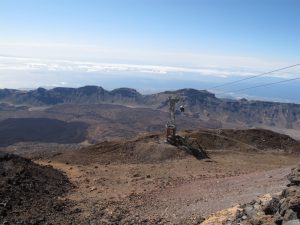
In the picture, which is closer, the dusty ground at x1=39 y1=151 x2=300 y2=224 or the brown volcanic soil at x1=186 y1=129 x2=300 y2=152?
the dusty ground at x1=39 y1=151 x2=300 y2=224

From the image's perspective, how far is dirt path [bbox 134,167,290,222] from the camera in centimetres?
2145

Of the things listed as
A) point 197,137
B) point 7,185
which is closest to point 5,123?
point 197,137

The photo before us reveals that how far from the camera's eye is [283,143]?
44469 mm

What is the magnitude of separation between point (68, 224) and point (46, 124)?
126 m

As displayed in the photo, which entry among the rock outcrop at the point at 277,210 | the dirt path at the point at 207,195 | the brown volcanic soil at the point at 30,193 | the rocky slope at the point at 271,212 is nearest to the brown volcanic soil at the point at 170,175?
the dirt path at the point at 207,195

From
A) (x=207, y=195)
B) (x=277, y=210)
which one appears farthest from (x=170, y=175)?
(x=277, y=210)

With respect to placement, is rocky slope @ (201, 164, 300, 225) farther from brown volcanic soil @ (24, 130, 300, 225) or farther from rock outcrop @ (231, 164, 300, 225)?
brown volcanic soil @ (24, 130, 300, 225)

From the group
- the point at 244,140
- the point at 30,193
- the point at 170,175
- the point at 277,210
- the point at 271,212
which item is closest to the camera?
the point at 277,210

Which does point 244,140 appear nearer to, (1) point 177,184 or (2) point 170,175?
(2) point 170,175

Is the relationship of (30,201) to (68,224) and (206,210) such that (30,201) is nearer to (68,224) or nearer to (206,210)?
(68,224)

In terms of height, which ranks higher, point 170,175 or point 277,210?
point 277,210

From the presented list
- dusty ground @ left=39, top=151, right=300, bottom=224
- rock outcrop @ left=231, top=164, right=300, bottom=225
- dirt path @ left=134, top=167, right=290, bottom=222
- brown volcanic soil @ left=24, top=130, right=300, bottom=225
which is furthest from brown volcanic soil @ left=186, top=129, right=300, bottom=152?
rock outcrop @ left=231, top=164, right=300, bottom=225

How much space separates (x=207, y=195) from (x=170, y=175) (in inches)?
308

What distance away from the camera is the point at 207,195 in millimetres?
24188
